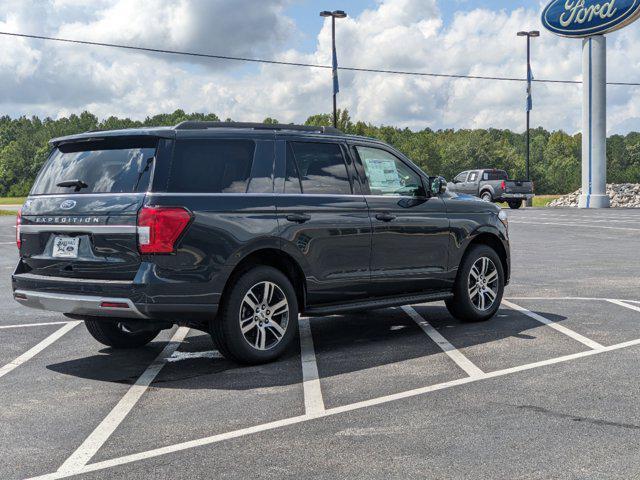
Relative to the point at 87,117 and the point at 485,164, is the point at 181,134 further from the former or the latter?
the point at 87,117

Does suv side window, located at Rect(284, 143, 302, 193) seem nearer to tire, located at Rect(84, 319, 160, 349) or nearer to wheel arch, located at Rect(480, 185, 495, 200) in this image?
tire, located at Rect(84, 319, 160, 349)

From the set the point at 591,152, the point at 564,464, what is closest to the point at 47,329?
the point at 564,464

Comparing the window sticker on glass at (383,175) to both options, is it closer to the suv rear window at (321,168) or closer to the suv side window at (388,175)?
the suv side window at (388,175)

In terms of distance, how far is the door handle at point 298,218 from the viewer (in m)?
6.87

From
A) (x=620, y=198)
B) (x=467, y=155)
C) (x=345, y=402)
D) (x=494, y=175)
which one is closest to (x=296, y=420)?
(x=345, y=402)

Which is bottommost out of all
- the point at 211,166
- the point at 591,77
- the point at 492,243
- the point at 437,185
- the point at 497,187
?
the point at 497,187

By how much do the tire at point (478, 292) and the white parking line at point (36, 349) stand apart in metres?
3.92

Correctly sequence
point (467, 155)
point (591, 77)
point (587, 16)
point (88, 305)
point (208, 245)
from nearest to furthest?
point (88, 305) → point (208, 245) → point (587, 16) → point (591, 77) → point (467, 155)

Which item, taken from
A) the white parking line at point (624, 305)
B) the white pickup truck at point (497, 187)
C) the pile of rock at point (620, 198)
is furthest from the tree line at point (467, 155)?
the white parking line at point (624, 305)

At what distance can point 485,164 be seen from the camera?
12462 cm

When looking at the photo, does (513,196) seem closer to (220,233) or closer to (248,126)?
(248,126)

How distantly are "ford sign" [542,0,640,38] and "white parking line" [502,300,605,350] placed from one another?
3233 cm

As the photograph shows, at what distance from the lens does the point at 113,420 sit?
518cm

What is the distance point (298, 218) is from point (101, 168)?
1.61m
